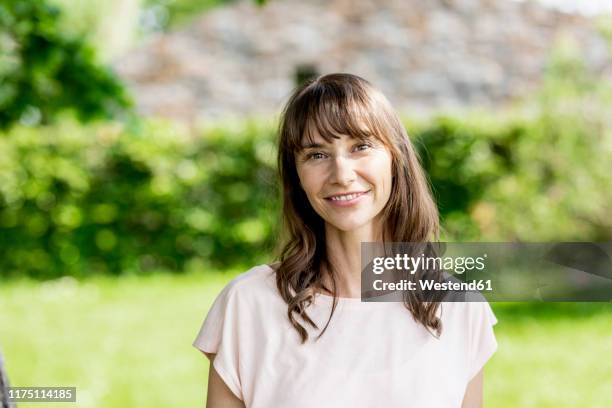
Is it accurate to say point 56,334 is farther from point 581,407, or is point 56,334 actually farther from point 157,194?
point 581,407

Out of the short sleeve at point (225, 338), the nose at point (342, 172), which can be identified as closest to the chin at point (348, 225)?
the nose at point (342, 172)

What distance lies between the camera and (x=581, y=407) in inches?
189

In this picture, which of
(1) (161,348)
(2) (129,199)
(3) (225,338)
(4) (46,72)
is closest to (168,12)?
(2) (129,199)

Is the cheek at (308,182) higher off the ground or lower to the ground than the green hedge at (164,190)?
lower

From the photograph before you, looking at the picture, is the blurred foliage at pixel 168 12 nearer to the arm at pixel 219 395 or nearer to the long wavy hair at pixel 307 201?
the long wavy hair at pixel 307 201

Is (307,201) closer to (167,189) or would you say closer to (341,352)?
(341,352)

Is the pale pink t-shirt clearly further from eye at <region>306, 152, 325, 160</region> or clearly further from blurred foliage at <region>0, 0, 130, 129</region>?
blurred foliage at <region>0, 0, 130, 129</region>

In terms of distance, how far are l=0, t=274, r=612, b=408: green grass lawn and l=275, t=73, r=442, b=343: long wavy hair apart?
10.4ft

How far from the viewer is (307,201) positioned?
2070 millimetres

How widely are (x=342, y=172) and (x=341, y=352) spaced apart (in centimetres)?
40

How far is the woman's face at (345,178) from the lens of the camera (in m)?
1.87

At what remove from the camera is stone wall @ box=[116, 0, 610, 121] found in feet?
37.9

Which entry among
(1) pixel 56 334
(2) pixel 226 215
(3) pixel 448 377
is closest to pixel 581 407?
(3) pixel 448 377

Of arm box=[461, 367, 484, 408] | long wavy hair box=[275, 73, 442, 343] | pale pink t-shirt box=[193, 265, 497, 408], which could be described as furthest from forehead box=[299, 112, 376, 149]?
arm box=[461, 367, 484, 408]
